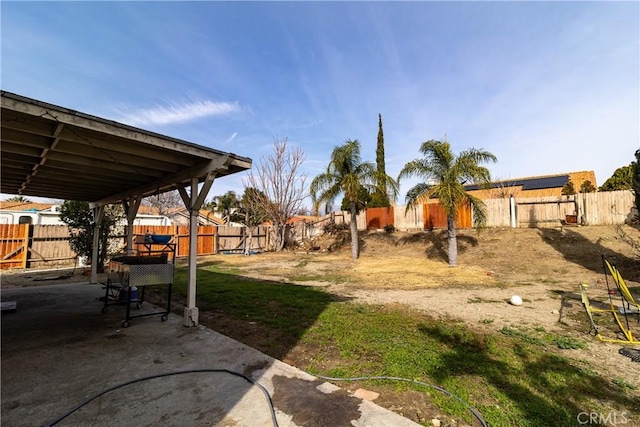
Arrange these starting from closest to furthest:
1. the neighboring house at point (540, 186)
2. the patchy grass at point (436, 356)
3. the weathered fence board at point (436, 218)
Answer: the patchy grass at point (436, 356), the weathered fence board at point (436, 218), the neighboring house at point (540, 186)

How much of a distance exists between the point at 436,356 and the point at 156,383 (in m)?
3.17

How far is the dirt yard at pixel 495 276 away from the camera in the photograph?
4879 mm

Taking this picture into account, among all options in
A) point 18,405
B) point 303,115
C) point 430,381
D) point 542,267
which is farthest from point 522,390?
point 303,115

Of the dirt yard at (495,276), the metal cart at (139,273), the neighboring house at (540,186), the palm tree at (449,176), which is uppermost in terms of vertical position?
the neighboring house at (540,186)

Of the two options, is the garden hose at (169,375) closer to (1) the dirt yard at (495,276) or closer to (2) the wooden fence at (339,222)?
(1) the dirt yard at (495,276)

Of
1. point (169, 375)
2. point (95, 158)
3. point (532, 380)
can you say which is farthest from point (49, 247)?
point (532, 380)

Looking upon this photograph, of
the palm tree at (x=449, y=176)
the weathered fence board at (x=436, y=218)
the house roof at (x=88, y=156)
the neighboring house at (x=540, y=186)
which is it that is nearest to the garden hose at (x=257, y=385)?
the house roof at (x=88, y=156)

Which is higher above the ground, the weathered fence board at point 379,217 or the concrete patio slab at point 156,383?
the weathered fence board at point 379,217

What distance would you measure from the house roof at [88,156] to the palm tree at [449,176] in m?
9.00

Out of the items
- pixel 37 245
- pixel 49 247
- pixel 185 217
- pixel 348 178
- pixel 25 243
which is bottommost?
pixel 49 247

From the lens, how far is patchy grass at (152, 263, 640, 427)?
96.8 inches

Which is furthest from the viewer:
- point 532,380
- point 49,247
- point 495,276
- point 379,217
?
point 379,217

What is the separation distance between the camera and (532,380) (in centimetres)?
288

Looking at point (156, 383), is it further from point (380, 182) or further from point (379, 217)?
point (379, 217)
